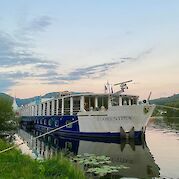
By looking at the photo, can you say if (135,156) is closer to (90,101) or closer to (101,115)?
(101,115)

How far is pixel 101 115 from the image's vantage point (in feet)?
124

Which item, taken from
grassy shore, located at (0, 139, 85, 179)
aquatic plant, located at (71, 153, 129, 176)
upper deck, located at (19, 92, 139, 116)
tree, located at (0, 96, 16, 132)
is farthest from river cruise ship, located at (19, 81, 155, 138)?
grassy shore, located at (0, 139, 85, 179)

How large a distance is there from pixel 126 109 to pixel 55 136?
1655 centimetres

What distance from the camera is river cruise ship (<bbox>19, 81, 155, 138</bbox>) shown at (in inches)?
1432

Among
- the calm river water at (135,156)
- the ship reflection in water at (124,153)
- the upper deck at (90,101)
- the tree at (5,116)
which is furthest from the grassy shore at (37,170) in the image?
the tree at (5,116)

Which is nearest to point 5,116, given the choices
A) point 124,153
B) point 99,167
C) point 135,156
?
point 124,153

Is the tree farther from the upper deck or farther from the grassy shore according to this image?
the grassy shore

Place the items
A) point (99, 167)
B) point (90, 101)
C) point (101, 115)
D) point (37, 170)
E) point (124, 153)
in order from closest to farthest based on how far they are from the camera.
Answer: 1. point (37, 170)
2. point (99, 167)
3. point (124, 153)
4. point (101, 115)
5. point (90, 101)

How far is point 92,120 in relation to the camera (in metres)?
38.8

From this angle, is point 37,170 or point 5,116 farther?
point 5,116

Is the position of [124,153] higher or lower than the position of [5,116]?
lower

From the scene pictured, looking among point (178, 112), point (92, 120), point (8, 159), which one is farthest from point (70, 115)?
point (178, 112)

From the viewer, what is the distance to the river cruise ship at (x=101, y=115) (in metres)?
36.4

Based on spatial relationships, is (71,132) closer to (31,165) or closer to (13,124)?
(13,124)
